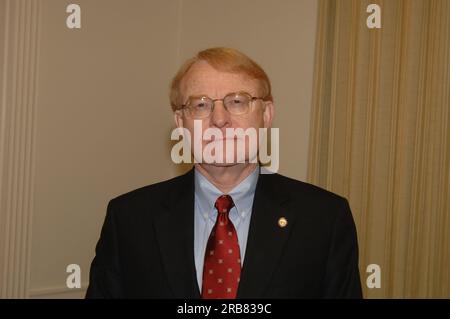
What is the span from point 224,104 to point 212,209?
0.32 m

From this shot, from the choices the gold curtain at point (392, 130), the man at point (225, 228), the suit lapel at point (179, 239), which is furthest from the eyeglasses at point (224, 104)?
the gold curtain at point (392, 130)

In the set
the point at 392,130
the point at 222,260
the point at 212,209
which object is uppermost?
the point at 392,130

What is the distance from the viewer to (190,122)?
1.86 metres

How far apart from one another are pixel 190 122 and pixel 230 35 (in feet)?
7.26

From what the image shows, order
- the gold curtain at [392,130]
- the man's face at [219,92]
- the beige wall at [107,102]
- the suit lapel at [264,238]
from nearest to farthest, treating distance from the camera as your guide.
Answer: the suit lapel at [264,238] → the man's face at [219,92] → the gold curtain at [392,130] → the beige wall at [107,102]

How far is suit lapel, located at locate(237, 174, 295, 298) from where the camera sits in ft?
5.62

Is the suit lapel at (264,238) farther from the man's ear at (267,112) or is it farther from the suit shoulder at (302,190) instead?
the man's ear at (267,112)

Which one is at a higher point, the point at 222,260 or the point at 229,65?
the point at 229,65

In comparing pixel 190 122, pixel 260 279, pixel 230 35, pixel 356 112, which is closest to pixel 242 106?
pixel 190 122

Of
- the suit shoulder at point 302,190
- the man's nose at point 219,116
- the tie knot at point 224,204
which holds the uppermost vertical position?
the man's nose at point 219,116

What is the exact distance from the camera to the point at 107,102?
376cm

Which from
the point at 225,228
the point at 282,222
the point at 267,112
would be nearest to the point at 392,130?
the point at 267,112

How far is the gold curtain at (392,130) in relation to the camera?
3.08 metres

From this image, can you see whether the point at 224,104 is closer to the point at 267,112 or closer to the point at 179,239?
the point at 267,112
